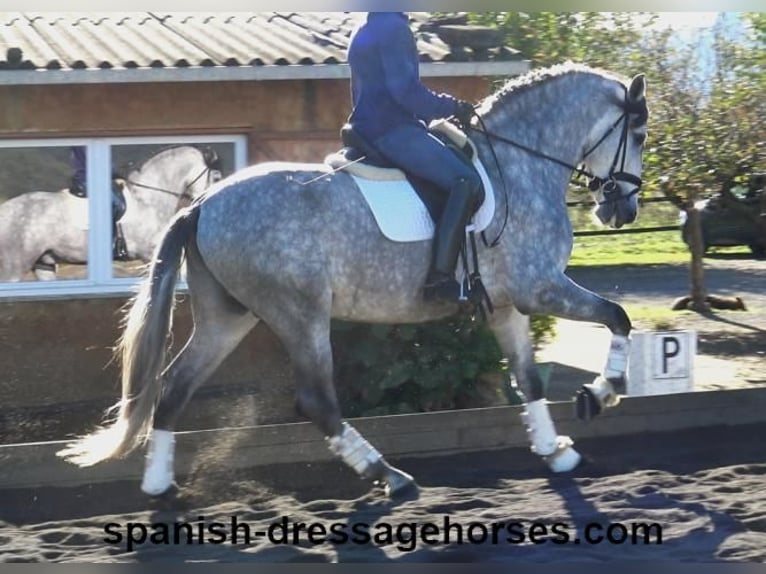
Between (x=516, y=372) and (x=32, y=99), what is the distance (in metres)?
4.85

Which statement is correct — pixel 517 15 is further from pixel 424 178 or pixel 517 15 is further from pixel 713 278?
pixel 713 278

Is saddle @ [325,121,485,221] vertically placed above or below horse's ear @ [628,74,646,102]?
below

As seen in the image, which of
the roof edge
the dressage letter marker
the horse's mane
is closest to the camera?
the horse's mane

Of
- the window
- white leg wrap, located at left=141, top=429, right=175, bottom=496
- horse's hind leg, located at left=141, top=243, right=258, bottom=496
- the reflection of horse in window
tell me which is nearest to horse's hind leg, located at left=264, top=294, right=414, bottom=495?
horse's hind leg, located at left=141, top=243, right=258, bottom=496

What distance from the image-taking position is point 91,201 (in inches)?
412

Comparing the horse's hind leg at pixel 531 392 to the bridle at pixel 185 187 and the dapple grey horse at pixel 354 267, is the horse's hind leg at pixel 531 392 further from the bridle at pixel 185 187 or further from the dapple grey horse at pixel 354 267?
the bridle at pixel 185 187

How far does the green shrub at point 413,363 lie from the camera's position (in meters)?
9.44

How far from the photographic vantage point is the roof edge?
9711 mm

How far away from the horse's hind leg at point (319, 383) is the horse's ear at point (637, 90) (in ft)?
7.60

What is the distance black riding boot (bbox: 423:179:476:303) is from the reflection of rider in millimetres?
4272

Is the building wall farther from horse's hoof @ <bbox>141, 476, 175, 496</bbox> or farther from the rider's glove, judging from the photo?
the rider's glove

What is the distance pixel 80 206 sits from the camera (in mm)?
10523

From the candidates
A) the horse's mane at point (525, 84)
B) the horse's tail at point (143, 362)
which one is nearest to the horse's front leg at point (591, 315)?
the horse's mane at point (525, 84)

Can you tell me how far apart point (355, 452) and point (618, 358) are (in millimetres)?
1682
